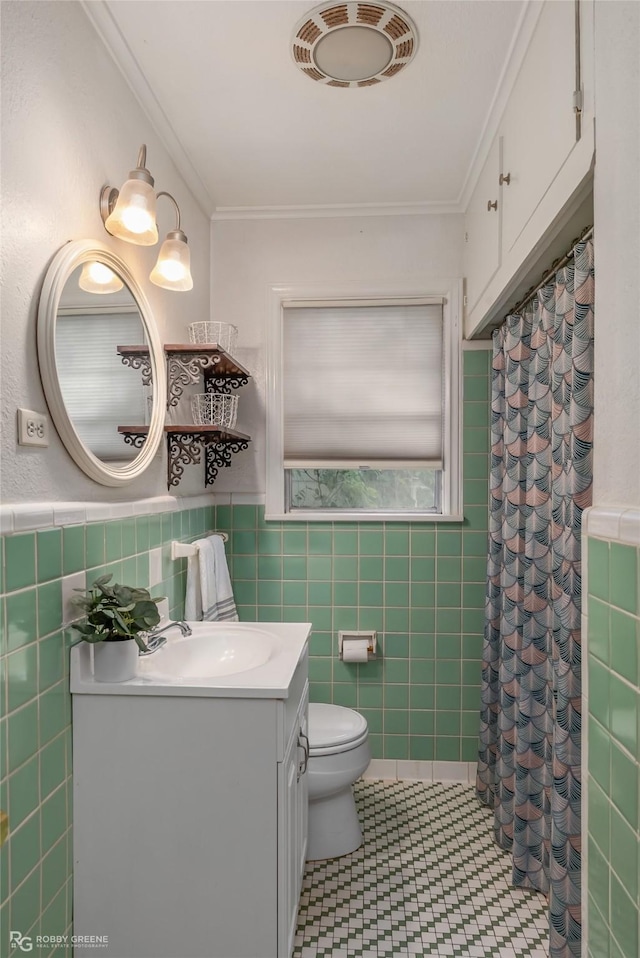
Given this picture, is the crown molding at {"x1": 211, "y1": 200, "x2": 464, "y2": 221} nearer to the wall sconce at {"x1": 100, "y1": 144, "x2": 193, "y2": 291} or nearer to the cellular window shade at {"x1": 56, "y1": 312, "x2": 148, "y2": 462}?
the wall sconce at {"x1": 100, "y1": 144, "x2": 193, "y2": 291}

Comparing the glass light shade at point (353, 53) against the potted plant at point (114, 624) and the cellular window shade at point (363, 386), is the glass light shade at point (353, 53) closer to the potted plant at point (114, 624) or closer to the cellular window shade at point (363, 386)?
the cellular window shade at point (363, 386)

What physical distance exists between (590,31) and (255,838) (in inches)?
72.6

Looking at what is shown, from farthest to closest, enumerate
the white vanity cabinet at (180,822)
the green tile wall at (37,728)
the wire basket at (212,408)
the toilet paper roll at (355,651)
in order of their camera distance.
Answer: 1. the toilet paper roll at (355,651)
2. the wire basket at (212,408)
3. the white vanity cabinet at (180,822)
4. the green tile wall at (37,728)

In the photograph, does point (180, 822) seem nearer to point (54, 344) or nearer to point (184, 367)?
point (54, 344)

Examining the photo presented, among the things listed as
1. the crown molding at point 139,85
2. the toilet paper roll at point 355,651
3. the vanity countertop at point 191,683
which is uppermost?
the crown molding at point 139,85

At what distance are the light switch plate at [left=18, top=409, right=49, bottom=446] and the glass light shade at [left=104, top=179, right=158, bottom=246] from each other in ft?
1.89

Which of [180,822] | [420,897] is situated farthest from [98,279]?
[420,897]

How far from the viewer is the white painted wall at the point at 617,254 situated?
1.02 metres

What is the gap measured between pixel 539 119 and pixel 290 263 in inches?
54.5

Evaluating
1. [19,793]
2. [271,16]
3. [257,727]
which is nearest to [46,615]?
[19,793]

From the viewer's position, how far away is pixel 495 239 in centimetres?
204

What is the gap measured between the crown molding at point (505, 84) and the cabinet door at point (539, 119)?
3 cm

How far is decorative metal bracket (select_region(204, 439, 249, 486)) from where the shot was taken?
2613 mm

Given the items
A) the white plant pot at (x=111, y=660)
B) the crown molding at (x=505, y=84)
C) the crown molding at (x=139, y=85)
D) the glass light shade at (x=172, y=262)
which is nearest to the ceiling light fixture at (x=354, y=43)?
the crown molding at (x=505, y=84)
